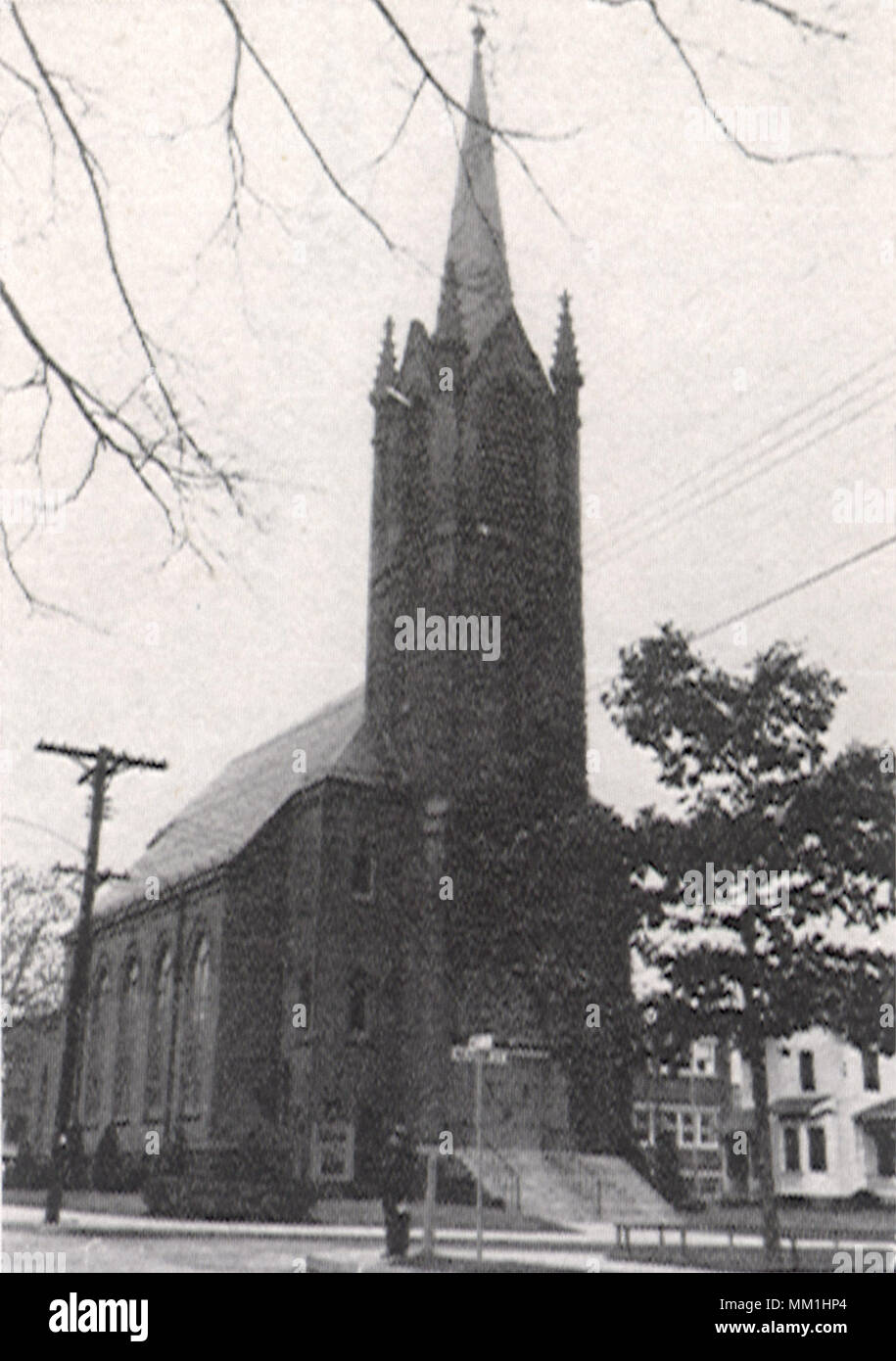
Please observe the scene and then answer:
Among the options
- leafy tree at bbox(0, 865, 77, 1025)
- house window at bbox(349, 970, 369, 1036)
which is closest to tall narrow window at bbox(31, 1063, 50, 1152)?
leafy tree at bbox(0, 865, 77, 1025)

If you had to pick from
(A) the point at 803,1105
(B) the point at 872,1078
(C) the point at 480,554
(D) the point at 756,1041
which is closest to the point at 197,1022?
(C) the point at 480,554

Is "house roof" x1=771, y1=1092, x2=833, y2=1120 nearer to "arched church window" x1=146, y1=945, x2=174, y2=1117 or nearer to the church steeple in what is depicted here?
"arched church window" x1=146, y1=945, x2=174, y2=1117

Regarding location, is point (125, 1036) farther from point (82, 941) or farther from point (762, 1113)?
point (762, 1113)

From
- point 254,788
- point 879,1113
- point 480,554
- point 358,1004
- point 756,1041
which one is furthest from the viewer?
point 254,788

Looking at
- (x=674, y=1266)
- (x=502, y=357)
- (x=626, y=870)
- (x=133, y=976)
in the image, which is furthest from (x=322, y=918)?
(x=674, y=1266)

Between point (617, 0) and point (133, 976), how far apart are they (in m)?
35.8

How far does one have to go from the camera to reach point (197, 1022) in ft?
110

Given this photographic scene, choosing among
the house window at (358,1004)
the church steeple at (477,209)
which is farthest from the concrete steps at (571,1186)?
the church steeple at (477,209)

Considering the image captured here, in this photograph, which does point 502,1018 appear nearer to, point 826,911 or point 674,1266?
point 826,911

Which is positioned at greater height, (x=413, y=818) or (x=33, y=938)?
(x=413, y=818)

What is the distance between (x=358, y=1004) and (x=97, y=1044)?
12478 millimetres

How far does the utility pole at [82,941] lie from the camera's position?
15133 mm

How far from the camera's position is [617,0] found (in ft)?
19.2

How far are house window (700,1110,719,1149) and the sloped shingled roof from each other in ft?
43.1
